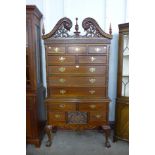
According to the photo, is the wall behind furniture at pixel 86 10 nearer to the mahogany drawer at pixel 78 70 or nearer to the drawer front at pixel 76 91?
the mahogany drawer at pixel 78 70

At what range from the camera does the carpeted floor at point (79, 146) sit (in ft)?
7.54

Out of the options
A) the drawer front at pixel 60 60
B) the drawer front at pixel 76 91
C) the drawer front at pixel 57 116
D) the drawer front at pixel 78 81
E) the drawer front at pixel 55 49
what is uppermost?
the drawer front at pixel 55 49

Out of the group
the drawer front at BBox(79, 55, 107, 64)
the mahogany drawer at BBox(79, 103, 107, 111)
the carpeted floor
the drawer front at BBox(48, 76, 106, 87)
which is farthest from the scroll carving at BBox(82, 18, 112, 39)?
the carpeted floor

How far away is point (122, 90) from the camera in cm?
248

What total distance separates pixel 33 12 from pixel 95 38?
906mm

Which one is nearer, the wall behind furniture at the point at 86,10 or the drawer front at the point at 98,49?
the drawer front at the point at 98,49

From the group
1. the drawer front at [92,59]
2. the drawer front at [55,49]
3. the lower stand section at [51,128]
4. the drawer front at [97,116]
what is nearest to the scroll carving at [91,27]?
the drawer front at [92,59]

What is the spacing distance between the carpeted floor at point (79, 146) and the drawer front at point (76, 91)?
0.78 meters

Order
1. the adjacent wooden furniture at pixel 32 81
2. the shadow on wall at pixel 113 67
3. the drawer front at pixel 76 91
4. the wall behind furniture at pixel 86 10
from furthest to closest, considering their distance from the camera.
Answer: the shadow on wall at pixel 113 67, the wall behind furniture at pixel 86 10, the drawer front at pixel 76 91, the adjacent wooden furniture at pixel 32 81

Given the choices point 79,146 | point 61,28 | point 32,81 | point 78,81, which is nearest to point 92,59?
point 78,81

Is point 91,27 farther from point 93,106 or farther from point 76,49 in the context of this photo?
point 93,106

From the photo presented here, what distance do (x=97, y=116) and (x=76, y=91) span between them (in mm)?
481
